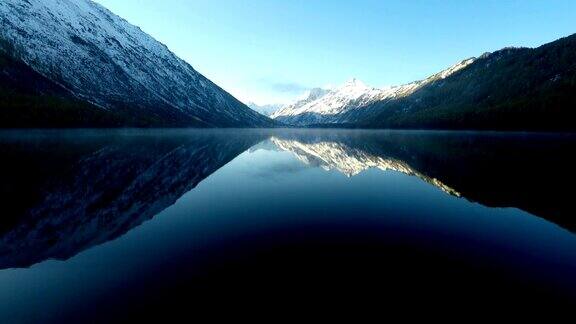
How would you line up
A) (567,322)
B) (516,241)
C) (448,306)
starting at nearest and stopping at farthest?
(567,322) < (448,306) < (516,241)

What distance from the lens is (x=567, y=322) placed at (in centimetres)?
1110

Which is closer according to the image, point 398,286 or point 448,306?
point 448,306

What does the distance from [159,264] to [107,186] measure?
75.8ft

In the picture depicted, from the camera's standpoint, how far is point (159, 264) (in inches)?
607

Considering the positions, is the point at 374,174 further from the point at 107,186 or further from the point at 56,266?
the point at 56,266

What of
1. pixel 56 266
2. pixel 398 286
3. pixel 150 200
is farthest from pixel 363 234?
pixel 150 200

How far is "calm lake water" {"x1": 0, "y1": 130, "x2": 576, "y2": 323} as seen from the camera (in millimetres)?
12320

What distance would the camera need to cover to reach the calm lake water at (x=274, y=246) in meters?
12.3

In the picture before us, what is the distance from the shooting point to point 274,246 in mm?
17734

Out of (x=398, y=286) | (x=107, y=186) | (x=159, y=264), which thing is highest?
(x=398, y=286)

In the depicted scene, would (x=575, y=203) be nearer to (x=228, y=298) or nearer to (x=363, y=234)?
(x=363, y=234)

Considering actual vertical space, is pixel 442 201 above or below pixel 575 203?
below

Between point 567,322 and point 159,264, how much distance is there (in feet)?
→ 53.7

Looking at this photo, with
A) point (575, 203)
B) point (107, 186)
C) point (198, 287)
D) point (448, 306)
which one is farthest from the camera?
point (107, 186)
